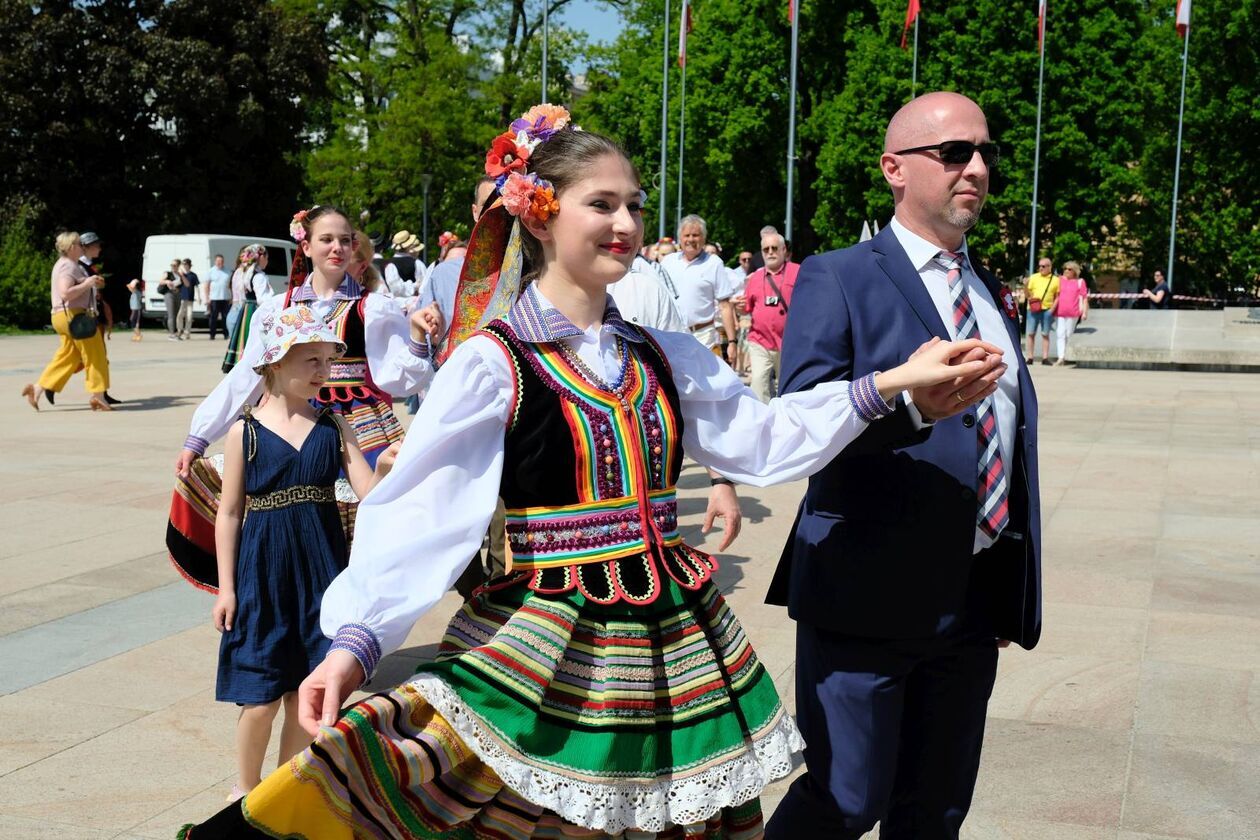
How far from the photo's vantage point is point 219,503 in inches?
176

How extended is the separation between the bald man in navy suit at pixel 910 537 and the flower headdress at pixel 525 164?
2.19ft

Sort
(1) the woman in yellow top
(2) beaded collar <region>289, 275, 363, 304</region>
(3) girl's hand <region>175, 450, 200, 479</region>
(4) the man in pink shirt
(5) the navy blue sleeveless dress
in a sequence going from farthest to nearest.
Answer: (1) the woman in yellow top < (4) the man in pink shirt < (2) beaded collar <region>289, 275, 363, 304</region> < (3) girl's hand <region>175, 450, 200, 479</region> < (5) the navy blue sleeveless dress

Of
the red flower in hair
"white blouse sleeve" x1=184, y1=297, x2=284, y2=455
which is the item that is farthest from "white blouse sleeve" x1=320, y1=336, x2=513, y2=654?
"white blouse sleeve" x1=184, y1=297, x2=284, y2=455

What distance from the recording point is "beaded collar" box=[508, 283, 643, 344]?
2.80m

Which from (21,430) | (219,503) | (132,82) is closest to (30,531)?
(219,503)

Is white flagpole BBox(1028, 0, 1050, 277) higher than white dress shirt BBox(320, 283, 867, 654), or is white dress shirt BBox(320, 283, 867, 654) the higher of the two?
white flagpole BBox(1028, 0, 1050, 277)

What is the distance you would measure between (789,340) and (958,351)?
1.82 feet

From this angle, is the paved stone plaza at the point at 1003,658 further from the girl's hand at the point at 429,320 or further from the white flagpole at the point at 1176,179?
the white flagpole at the point at 1176,179

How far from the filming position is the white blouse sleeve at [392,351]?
5.73m

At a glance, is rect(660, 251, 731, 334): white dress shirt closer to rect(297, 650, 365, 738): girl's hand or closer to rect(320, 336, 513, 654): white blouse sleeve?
rect(320, 336, 513, 654): white blouse sleeve

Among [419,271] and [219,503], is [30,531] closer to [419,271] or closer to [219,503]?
[219,503]

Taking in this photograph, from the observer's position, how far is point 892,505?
3.04 meters

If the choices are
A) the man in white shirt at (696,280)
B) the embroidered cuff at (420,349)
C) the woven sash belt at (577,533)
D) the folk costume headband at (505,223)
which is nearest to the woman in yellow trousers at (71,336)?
the man in white shirt at (696,280)

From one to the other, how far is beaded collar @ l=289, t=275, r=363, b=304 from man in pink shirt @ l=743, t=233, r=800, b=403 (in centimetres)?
624
